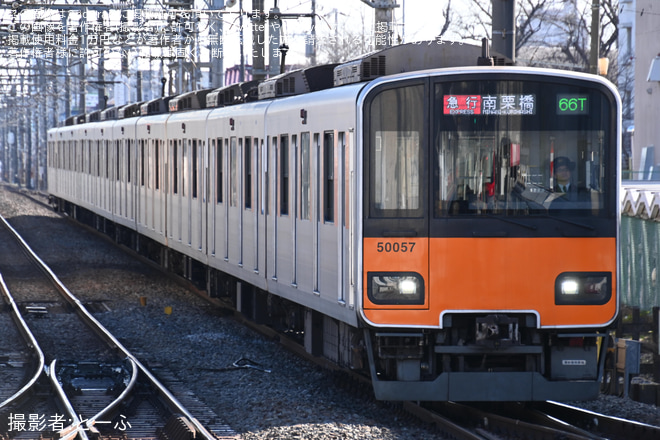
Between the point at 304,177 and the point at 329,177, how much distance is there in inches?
31.6

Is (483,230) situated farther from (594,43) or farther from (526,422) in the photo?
(594,43)

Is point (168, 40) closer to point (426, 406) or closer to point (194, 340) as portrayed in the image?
point (194, 340)

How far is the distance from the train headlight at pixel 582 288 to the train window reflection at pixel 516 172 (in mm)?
472

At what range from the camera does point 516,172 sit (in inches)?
323

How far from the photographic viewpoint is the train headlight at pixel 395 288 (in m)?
8.25

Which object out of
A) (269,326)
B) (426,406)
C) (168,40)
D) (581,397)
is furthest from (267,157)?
(168,40)

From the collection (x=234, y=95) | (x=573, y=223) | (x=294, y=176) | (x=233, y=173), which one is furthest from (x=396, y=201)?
(x=234, y=95)

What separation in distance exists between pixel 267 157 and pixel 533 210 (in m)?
3.67

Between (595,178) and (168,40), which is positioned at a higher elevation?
(168,40)

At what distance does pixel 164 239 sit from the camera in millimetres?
17969

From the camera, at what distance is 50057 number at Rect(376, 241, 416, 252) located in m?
8.25

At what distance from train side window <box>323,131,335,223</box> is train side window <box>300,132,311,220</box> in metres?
0.54

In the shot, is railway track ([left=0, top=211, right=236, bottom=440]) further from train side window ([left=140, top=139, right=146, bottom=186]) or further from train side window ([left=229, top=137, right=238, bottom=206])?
train side window ([left=140, top=139, right=146, bottom=186])

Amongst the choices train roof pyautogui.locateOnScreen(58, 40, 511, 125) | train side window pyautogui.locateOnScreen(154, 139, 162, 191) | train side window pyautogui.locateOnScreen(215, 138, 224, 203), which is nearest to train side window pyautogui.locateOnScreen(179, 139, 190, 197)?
train roof pyautogui.locateOnScreen(58, 40, 511, 125)
